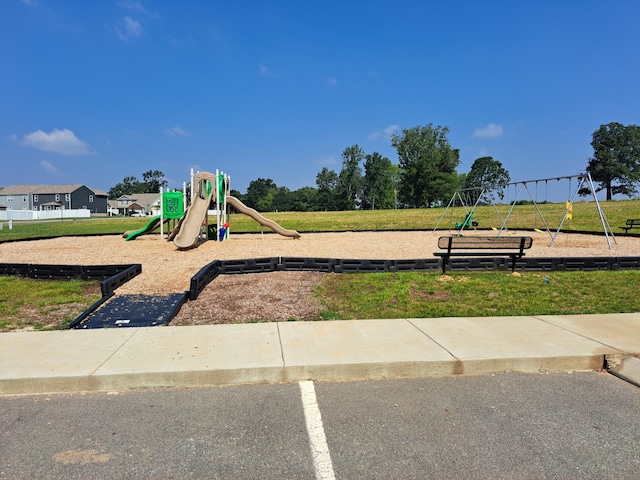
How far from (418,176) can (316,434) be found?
87564mm

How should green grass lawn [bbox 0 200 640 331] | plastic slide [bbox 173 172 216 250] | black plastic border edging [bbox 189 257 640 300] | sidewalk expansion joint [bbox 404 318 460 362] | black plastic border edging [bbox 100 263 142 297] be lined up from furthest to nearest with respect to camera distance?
plastic slide [bbox 173 172 216 250] → black plastic border edging [bbox 189 257 640 300] → black plastic border edging [bbox 100 263 142 297] → green grass lawn [bbox 0 200 640 331] → sidewalk expansion joint [bbox 404 318 460 362]

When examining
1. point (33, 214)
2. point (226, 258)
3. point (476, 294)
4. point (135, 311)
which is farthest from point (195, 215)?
point (33, 214)

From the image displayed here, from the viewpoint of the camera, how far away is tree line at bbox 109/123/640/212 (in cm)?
8151

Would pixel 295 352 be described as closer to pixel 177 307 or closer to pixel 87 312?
pixel 177 307

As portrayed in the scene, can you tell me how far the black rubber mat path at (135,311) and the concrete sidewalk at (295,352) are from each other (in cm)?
51

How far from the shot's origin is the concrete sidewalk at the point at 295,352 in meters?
4.02

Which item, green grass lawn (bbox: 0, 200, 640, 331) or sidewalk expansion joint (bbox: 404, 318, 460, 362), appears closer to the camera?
sidewalk expansion joint (bbox: 404, 318, 460, 362)

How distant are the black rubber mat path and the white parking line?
2852 millimetres

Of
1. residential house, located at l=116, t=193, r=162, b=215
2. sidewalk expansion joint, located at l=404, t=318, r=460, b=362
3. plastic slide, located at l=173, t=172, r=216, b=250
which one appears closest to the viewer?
sidewalk expansion joint, located at l=404, t=318, r=460, b=362

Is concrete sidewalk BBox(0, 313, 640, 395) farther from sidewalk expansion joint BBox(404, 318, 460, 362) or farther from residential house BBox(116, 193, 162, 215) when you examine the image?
residential house BBox(116, 193, 162, 215)

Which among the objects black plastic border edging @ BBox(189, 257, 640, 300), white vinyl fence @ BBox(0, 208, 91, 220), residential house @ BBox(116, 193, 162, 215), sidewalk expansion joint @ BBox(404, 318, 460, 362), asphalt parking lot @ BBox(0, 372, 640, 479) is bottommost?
asphalt parking lot @ BBox(0, 372, 640, 479)

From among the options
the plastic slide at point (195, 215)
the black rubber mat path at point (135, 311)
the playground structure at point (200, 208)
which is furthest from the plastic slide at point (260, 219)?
the black rubber mat path at point (135, 311)

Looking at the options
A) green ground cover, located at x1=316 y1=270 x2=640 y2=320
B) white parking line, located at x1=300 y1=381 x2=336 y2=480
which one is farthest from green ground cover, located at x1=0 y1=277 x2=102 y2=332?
green ground cover, located at x1=316 y1=270 x2=640 y2=320

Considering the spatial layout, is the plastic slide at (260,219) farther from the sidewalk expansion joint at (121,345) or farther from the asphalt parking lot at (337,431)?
the asphalt parking lot at (337,431)
